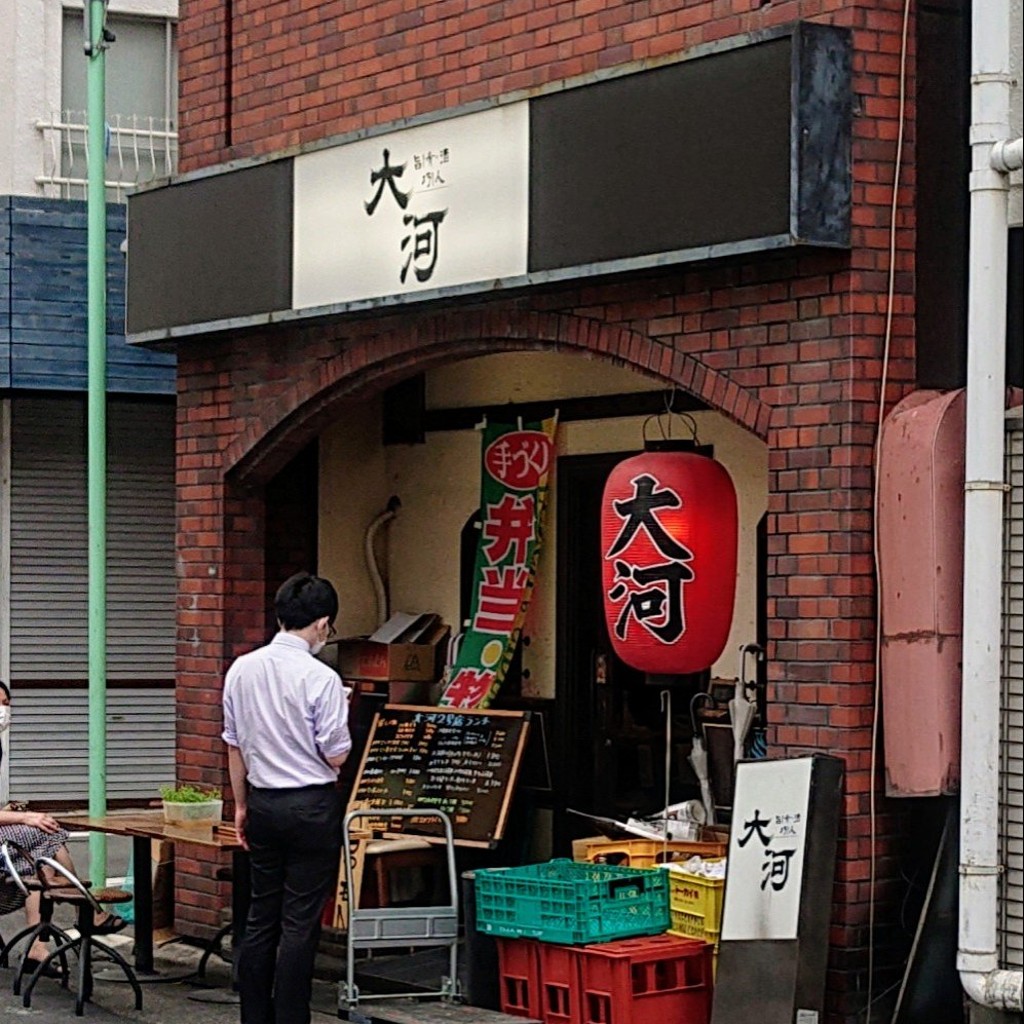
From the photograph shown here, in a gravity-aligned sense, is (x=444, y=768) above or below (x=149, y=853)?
above

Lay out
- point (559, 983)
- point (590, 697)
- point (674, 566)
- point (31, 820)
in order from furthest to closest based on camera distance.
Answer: point (590, 697), point (31, 820), point (674, 566), point (559, 983)

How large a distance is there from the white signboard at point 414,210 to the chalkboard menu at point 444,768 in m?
2.64

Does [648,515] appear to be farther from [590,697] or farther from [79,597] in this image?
[79,597]

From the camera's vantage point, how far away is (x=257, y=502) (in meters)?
12.1

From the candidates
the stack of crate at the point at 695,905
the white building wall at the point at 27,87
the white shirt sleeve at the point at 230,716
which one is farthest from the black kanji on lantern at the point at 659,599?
the white building wall at the point at 27,87

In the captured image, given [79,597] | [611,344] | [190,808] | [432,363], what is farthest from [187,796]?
[79,597]

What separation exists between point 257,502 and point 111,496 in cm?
445

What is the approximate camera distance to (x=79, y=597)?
16.2m

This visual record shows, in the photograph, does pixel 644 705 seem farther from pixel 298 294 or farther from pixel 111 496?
pixel 111 496

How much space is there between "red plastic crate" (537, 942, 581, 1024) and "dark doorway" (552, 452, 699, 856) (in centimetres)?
249

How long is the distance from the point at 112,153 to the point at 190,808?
6.96 meters

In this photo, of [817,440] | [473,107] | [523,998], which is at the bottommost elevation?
[523,998]

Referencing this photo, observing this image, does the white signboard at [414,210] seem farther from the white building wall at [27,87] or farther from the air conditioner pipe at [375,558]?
the white building wall at [27,87]

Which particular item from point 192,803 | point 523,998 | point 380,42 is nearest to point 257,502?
point 192,803
